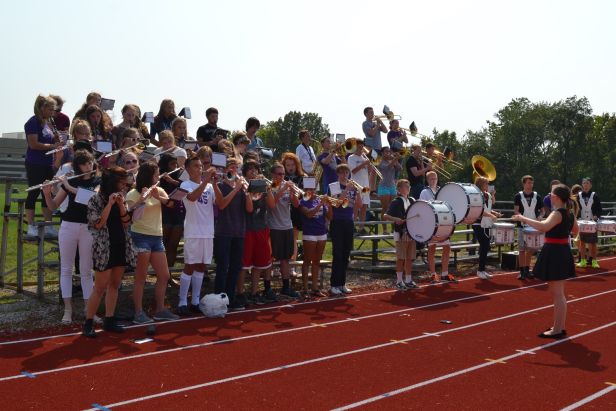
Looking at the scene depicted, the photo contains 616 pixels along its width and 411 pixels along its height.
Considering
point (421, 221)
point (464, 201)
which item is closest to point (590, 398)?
point (421, 221)

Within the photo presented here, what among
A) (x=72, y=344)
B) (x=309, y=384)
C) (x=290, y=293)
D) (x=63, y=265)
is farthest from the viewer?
(x=290, y=293)

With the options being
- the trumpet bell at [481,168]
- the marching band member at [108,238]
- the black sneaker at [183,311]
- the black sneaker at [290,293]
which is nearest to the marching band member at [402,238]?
the black sneaker at [290,293]

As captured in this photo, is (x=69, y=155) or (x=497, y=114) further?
(x=497, y=114)

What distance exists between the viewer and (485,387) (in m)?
6.28

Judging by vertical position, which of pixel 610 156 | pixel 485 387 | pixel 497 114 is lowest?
pixel 485 387

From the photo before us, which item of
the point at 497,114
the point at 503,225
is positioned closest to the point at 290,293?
the point at 503,225

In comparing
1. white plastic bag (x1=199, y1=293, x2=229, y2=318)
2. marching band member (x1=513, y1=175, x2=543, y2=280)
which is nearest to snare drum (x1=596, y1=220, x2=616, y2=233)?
marching band member (x1=513, y1=175, x2=543, y2=280)

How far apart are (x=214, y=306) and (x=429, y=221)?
15.4 feet

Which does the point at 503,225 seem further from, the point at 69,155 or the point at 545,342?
the point at 69,155

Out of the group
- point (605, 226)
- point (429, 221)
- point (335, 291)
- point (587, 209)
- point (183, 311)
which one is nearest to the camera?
point (183, 311)

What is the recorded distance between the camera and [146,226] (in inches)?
324

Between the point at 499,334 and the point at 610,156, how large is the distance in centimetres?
6681

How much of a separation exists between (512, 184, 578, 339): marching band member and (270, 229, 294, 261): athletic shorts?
3.56m

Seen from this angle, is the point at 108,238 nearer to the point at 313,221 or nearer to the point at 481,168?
the point at 313,221
